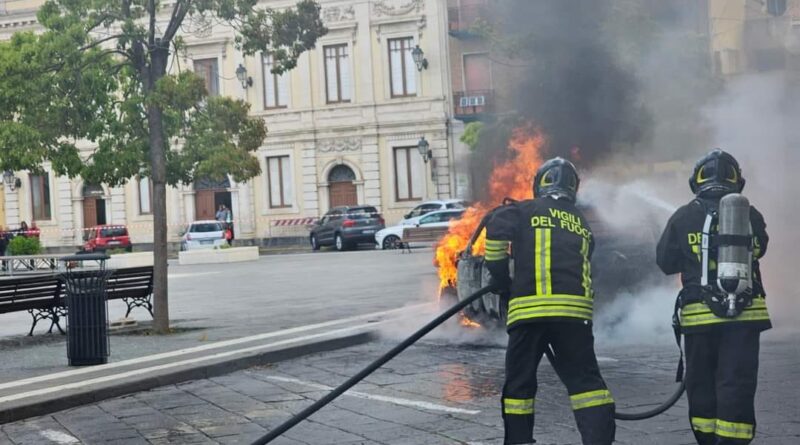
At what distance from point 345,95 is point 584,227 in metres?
38.6

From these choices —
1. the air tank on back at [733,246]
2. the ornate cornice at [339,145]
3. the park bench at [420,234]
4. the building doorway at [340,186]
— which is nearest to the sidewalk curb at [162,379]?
the air tank on back at [733,246]

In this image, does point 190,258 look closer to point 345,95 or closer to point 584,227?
point 345,95

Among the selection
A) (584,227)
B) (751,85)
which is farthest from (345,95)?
(584,227)

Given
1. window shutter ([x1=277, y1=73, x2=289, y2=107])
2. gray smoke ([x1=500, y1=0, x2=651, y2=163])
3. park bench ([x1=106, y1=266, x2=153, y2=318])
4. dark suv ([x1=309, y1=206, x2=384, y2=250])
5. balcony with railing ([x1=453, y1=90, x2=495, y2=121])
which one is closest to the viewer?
park bench ([x1=106, y1=266, x2=153, y2=318])

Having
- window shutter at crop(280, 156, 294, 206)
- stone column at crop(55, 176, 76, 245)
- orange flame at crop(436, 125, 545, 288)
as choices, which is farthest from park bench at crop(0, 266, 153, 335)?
stone column at crop(55, 176, 76, 245)

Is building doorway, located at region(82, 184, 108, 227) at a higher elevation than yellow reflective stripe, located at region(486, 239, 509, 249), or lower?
higher

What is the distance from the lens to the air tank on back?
5539 millimetres

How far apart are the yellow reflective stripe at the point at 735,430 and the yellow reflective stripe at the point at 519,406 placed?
38.0 inches

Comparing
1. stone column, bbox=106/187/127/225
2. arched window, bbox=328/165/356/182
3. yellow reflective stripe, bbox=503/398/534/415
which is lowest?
yellow reflective stripe, bbox=503/398/534/415

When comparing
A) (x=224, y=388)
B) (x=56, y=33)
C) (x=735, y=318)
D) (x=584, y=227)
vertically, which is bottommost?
(x=224, y=388)

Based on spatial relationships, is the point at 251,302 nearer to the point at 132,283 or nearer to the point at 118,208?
the point at 132,283

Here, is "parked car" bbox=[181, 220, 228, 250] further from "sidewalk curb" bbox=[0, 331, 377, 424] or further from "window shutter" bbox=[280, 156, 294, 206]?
"sidewalk curb" bbox=[0, 331, 377, 424]

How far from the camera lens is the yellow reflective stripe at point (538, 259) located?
19.5 feet

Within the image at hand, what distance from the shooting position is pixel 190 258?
111ft
